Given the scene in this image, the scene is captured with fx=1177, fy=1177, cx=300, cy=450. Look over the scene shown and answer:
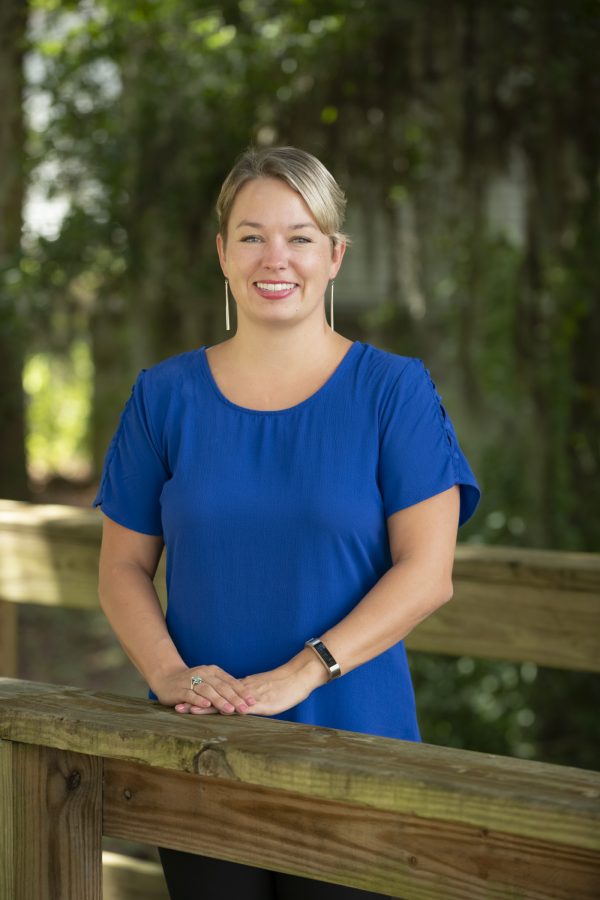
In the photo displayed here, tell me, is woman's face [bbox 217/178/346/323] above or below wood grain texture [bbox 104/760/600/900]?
above

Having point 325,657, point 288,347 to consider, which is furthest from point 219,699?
point 288,347

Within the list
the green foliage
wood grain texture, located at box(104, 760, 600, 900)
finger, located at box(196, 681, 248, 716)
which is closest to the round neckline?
finger, located at box(196, 681, 248, 716)

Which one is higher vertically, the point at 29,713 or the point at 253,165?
the point at 253,165

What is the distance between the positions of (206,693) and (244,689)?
0.17 feet

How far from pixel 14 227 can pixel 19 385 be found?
816mm

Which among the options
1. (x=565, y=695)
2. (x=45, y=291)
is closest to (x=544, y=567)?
(x=565, y=695)

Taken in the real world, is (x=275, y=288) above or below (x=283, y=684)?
above

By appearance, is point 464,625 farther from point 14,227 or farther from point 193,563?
point 14,227

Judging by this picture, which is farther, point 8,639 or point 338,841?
point 8,639

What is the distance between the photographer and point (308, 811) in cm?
137

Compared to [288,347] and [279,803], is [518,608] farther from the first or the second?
[279,803]

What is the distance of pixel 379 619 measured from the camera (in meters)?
1.71

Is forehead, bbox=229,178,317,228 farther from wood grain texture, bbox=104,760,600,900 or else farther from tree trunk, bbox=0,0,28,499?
tree trunk, bbox=0,0,28,499

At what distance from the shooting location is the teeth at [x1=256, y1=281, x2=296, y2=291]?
1.81 meters
